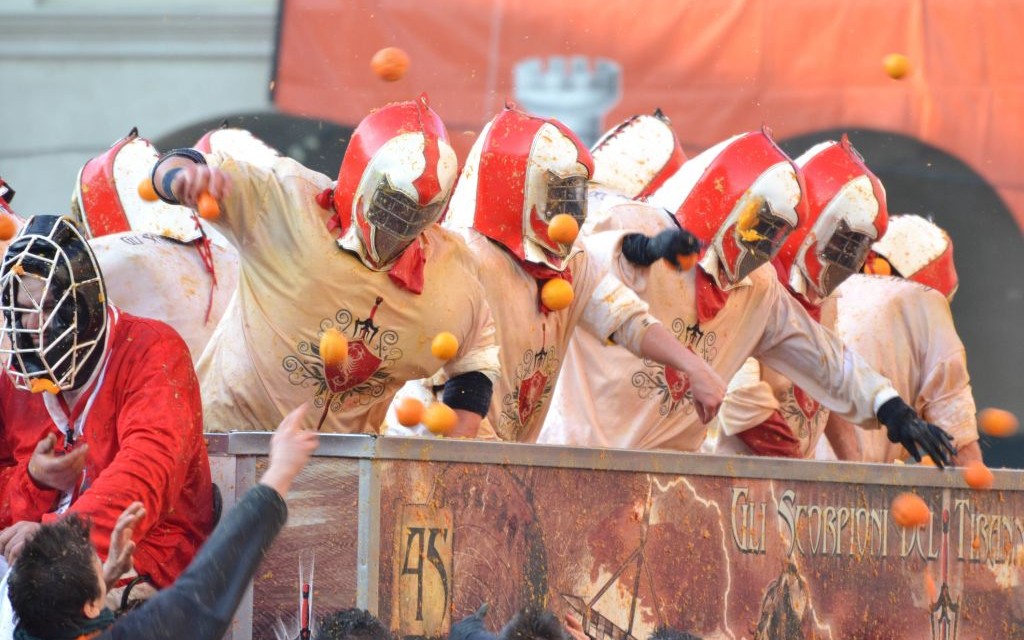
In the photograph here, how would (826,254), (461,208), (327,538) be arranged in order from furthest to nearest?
(826,254), (461,208), (327,538)

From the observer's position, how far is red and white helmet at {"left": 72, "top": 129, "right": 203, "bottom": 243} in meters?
7.82

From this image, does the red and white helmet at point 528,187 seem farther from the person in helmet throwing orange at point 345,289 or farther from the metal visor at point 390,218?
the metal visor at point 390,218

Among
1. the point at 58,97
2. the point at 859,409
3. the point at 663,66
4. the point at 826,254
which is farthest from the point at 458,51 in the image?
the point at 859,409

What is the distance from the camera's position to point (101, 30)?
14.3m

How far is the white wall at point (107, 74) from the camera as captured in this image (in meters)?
13.3

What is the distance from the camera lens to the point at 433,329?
20.4ft

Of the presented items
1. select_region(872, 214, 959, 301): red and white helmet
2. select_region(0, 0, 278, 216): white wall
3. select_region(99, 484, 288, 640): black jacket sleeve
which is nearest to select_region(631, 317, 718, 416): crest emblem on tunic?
select_region(872, 214, 959, 301): red and white helmet

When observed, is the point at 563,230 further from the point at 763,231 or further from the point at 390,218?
the point at 763,231

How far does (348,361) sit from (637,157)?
3124mm

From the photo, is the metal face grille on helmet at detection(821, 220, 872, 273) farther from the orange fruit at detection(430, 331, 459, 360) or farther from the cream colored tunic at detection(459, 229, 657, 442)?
the orange fruit at detection(430, 331, 459, 360)

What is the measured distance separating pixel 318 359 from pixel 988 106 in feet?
25.7

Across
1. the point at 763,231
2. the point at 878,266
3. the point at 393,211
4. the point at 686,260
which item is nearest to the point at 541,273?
the point at 686,260

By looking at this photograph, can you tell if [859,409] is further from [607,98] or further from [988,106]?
[988,106]

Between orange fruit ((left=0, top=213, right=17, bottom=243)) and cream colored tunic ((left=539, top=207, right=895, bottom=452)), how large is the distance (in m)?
2.29
